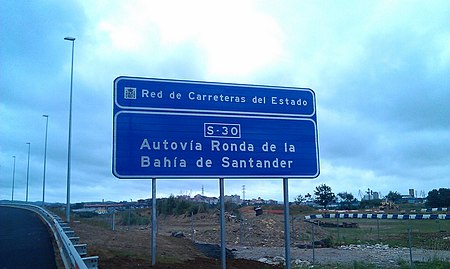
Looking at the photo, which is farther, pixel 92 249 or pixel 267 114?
pixel 92 249

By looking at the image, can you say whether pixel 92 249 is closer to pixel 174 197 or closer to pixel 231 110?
pixel 231 110

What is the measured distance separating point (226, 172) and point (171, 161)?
104 cm

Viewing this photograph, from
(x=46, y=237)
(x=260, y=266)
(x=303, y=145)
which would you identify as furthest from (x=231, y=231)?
(x=303, y=145)

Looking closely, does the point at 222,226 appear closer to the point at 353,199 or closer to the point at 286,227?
the point at 286,227

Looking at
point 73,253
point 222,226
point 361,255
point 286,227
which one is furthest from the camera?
point 361,255

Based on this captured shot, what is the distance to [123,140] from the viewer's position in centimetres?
828

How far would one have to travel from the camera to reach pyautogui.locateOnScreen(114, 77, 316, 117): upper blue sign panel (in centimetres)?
856

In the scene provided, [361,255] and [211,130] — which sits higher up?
[211,130]

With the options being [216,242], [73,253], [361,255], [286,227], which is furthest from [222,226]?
[216,242]

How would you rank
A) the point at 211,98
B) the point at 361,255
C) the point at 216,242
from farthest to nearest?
the point at 216,242, the point at 361,255, the point at 211,98

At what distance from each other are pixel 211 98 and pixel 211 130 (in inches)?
24.2

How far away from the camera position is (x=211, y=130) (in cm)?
884

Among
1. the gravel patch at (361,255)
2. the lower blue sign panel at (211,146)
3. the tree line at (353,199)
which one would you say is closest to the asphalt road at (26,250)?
the lower blue sign panel at (211,146)

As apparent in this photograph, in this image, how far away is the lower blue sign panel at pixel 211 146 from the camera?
8.34 m
